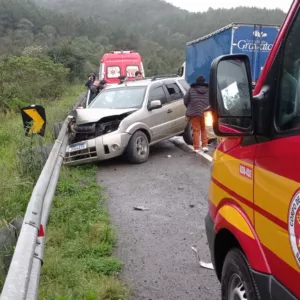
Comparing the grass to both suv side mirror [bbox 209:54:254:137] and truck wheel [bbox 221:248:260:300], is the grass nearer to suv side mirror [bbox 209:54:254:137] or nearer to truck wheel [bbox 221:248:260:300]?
truck wheel [bbox 221:248:260:300]

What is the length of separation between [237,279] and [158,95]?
7887 mm

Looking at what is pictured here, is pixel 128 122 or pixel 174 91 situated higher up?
pixel 174 91

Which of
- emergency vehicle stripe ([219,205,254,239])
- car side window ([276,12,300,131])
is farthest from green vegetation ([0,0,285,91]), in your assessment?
car side window ([276,12,300,131])

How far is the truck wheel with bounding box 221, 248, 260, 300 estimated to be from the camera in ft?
8.32

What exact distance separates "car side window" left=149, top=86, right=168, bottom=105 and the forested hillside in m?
10.0

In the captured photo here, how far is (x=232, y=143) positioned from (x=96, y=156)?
6443 millimetres

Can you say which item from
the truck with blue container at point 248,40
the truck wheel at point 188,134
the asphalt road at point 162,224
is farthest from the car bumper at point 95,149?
the truck with blue container at point 248,40

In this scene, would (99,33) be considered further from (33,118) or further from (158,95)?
(33,118)

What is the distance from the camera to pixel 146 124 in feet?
32.0

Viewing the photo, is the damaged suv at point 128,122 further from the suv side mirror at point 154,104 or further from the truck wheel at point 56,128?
the truck wheel at point 56,128

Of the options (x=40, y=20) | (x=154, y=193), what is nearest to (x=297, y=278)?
(x=154, y=193)

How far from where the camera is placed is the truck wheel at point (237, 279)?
99.9 inches

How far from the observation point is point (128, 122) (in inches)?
368

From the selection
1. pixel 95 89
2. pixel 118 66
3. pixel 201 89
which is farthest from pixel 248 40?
pixel 118 66
